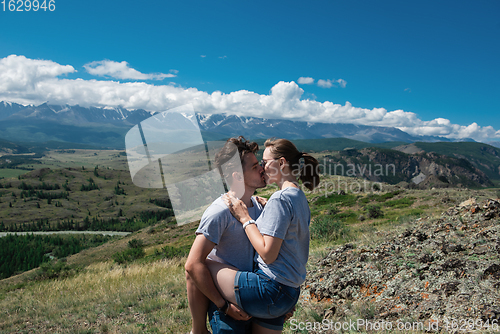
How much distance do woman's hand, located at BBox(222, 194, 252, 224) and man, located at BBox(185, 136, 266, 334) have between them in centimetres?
5

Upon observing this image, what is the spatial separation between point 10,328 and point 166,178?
4585 millimetres

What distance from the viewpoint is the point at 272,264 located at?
251 centimetres

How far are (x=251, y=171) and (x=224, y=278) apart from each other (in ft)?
3.51

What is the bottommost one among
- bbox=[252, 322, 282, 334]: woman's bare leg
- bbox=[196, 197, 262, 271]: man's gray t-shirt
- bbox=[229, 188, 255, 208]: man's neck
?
bbox=[252, 322, 282, 334]: woman's bare leg

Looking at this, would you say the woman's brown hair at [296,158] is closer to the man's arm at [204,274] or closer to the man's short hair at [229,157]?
the man's short hair at [229,157]

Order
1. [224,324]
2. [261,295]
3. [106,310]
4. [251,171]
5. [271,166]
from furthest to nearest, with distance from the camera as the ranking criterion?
1. [106,310]
2. [251,171]
3. [271,166]
4. [224,324]
5. [261,295]

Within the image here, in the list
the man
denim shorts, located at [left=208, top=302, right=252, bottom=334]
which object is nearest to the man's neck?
the man

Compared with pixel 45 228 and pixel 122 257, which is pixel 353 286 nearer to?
pixel 122 257

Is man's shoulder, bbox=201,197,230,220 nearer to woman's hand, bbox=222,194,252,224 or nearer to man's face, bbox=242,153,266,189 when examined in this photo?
woman's hand, bbox=222,194,252,224

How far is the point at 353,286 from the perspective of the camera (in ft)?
18.4

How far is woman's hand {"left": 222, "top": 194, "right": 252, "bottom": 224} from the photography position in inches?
98.7

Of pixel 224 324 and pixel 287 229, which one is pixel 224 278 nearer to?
pixel 224 324

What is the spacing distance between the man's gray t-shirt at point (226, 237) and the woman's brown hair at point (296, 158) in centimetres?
76

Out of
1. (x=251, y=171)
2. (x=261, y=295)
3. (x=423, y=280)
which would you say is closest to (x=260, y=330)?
(x=261, y=295)
